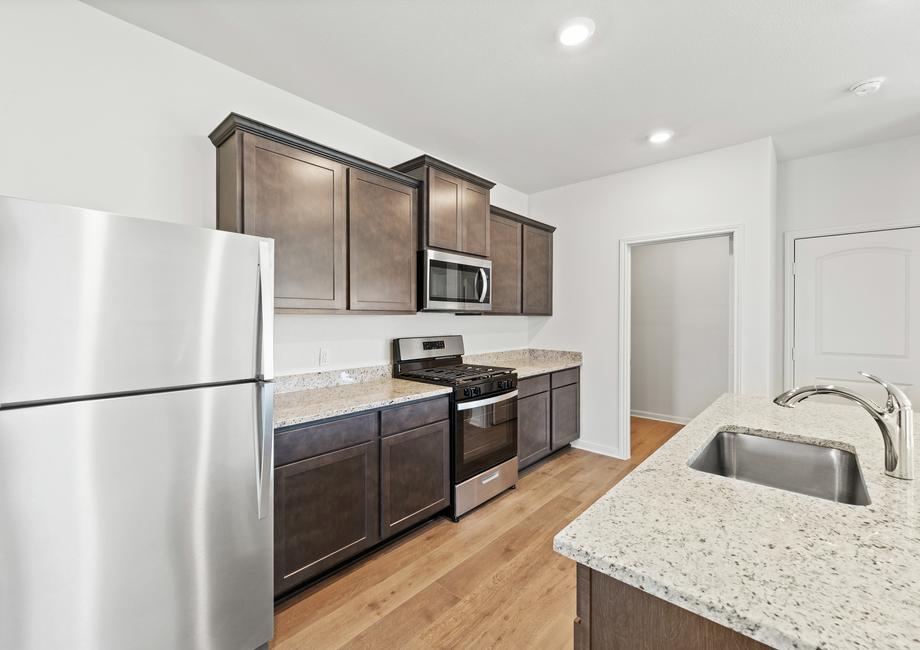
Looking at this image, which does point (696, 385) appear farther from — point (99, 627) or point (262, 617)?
point (99, 627)

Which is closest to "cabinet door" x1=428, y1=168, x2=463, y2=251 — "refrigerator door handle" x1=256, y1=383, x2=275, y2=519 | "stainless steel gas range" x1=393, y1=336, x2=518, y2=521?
"stainless steel gas range" x1=393, y1=336, x2=518, y2=521

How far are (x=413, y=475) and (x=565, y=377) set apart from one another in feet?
6.74

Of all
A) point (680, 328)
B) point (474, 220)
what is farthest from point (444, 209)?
point (680, 328)

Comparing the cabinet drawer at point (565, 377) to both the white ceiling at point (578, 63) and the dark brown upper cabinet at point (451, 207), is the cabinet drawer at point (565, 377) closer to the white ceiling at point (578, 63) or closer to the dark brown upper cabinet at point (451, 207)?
the dark brown upper cabinet at point (451, 207)

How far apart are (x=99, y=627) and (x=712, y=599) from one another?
5.70ft

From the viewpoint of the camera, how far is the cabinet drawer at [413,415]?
7.47 feet

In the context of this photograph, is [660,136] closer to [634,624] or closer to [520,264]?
[520,264]

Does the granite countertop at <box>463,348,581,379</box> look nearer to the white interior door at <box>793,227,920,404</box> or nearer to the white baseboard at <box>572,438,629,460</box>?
the white baseboard at <box>572,438,629,460</box>

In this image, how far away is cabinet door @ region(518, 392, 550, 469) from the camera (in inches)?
135

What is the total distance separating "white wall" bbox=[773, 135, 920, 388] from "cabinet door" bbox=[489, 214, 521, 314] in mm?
2323

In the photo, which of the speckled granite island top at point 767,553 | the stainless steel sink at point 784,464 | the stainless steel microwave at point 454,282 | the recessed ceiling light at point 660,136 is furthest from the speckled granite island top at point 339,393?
the recessed ceiling light at point 660,136

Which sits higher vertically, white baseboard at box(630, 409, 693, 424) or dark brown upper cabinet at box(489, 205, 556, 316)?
dark brown upper cabinet at box(489, 205, 556, 316)

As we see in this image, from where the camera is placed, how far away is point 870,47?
2.05 meters

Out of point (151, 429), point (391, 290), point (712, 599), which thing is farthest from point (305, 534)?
point (712, 599)
